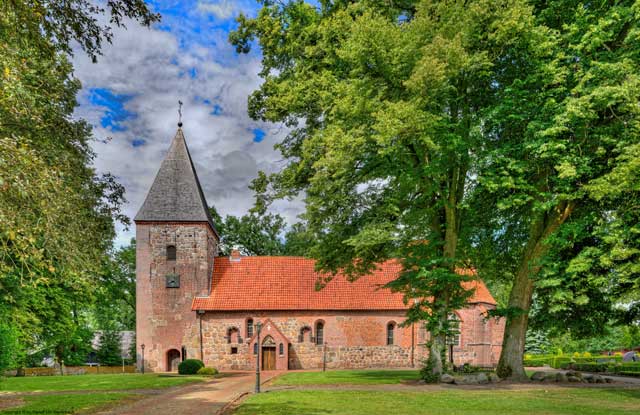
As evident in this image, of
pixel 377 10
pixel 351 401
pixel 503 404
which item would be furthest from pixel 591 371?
pixel 377 10

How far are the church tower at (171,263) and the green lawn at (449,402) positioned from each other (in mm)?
18523

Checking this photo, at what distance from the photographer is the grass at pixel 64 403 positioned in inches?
502

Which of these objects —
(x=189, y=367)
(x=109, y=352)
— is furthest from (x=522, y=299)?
(x=109, y=352)

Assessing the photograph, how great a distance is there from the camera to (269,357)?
32438mm

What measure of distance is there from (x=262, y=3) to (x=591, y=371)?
2367cm

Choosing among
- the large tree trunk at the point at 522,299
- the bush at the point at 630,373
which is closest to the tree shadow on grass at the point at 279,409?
the large tree trunk at the point at 522,299

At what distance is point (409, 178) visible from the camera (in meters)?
16.8

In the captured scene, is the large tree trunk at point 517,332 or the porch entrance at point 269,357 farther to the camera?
the porch entrance at point 269,357

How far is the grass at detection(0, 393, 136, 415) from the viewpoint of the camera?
1276cm

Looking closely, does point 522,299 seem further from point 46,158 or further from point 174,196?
point 174,196

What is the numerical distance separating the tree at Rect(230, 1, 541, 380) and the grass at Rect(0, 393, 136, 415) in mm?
8758

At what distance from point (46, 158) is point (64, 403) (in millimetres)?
9426

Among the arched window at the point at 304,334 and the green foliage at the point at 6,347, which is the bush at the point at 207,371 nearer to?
the arched window at the point at 304,334

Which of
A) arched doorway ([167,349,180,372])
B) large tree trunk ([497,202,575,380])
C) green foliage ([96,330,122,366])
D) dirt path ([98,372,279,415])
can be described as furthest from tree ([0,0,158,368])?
green foliage ([96,330,122,366])
